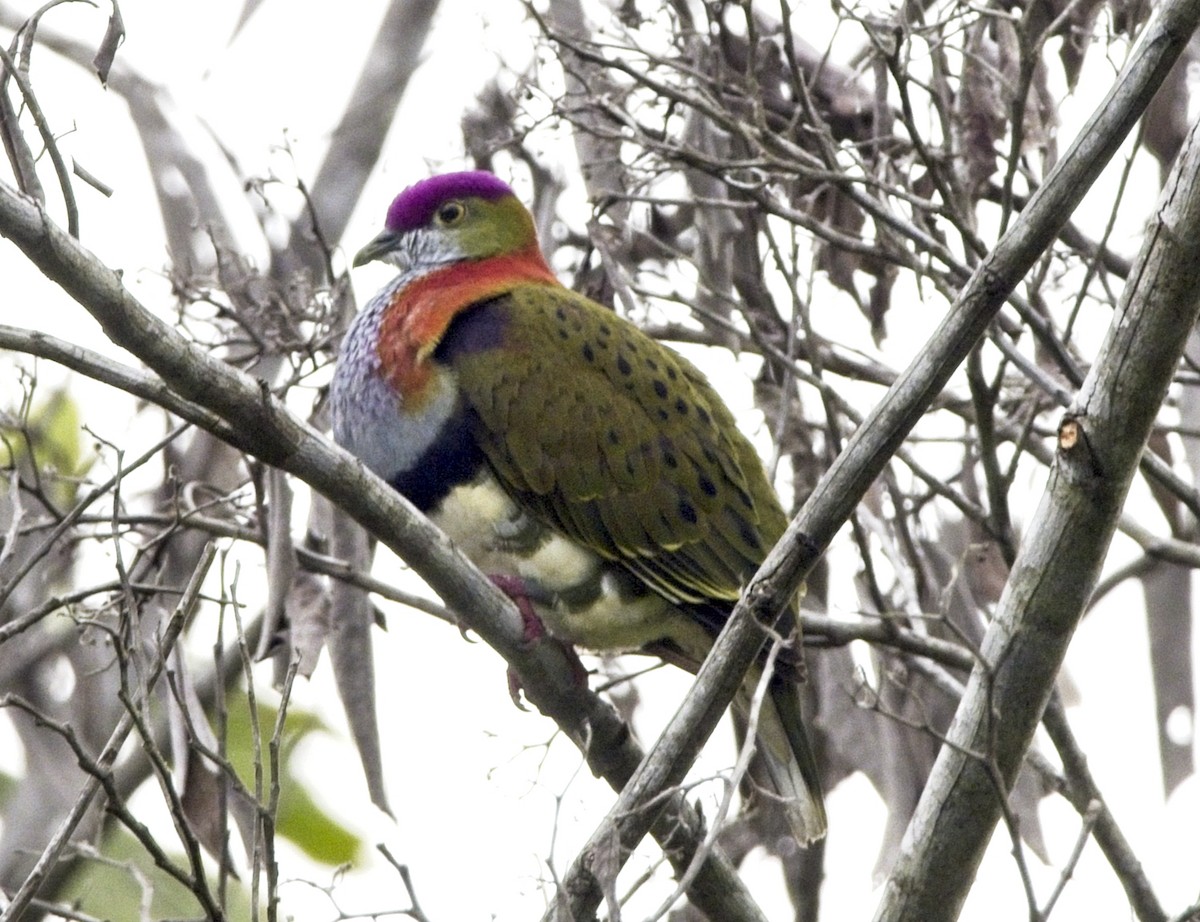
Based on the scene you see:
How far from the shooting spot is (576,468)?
155 inches

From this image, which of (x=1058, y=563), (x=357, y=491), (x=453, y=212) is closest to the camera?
(x=357, y=491)

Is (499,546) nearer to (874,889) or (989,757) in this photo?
(874,889)

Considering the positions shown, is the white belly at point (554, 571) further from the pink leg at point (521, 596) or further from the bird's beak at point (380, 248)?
the bird's beak at point (380, 248)

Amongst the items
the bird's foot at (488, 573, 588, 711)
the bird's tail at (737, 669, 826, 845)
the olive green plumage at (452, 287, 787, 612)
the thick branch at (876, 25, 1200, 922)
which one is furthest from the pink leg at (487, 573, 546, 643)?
the thick branch at (876, 25, 1200, 922)

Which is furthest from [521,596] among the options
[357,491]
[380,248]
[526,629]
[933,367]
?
[933,367]

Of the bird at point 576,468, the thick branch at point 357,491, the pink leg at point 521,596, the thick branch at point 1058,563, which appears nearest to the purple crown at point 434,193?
the bird at point 576,468

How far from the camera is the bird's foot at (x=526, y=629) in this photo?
3.48 meters

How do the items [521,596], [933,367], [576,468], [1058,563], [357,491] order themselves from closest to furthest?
[933,367]
[357,491]
[1058,563]
[521,596]
[576,468]

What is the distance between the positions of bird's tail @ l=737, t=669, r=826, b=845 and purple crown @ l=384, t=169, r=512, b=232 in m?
1.49

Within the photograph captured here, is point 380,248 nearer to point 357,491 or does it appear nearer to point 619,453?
point 619,453

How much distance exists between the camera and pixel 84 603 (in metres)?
4.04

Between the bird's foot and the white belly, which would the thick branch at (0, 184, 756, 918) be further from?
the white belly

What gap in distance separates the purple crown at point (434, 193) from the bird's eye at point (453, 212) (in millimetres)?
20

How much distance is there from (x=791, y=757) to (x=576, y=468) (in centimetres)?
78
